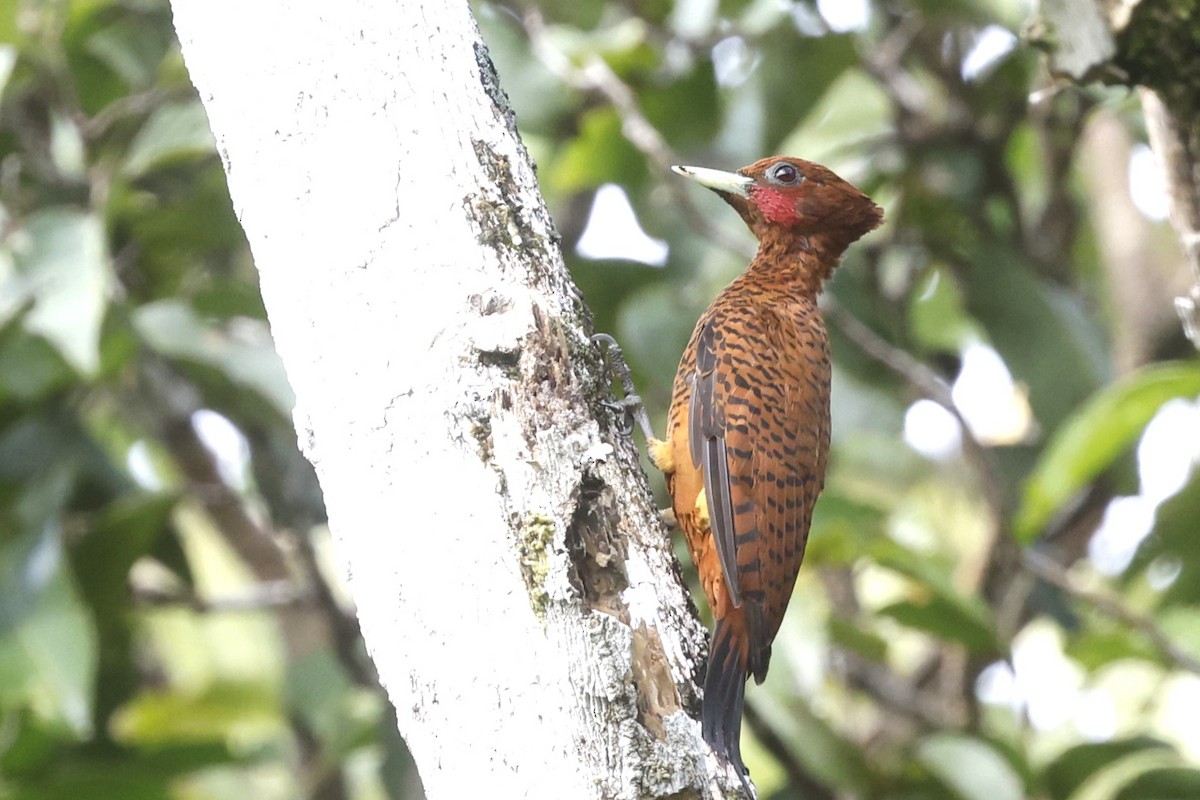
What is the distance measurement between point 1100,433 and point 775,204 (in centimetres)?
99

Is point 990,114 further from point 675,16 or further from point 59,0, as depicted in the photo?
point 59,0

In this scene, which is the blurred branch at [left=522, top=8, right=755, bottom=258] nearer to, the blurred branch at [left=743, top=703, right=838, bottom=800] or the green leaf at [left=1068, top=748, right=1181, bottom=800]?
the blurred branch at [left=743, top=703, right=838, bottom=800]

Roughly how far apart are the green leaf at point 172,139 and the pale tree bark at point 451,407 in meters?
1.90

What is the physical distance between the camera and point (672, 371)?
12.8 feet

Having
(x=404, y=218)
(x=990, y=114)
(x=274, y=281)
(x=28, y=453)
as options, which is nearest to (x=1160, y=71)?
(x=404, y=218)

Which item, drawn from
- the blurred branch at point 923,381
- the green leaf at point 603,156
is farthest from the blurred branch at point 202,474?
the blurred branch at point 923,381

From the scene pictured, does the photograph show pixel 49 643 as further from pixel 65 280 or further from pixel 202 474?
pixel 202 474

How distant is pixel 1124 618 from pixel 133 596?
116 inches

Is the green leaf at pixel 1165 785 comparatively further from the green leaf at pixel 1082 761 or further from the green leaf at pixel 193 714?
the green leaf at pixel 193 714

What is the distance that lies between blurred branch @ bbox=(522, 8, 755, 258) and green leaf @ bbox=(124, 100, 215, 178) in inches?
39.9

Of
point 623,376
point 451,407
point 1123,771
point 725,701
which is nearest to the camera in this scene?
point 451,407

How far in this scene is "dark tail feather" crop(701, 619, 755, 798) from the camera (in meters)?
1.99

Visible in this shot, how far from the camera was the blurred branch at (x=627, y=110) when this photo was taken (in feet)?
12.9

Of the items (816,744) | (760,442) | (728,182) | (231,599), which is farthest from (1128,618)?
(231,599)
